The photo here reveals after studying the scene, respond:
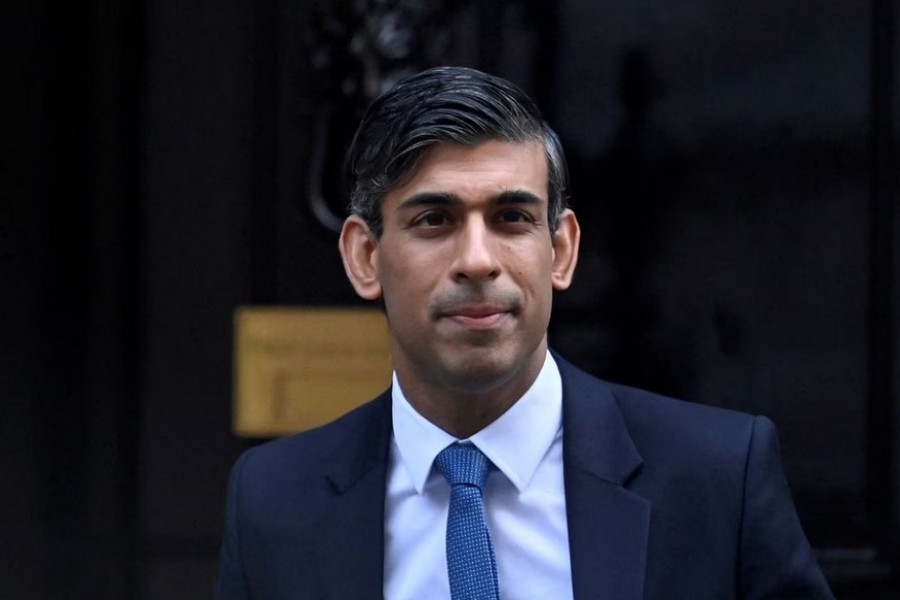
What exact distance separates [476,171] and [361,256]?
0.30 m

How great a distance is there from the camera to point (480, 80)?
6.86 feet

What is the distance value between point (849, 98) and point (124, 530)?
5.90 feet

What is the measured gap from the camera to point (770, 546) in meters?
2.04

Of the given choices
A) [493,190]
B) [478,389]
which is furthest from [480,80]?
[478,389]

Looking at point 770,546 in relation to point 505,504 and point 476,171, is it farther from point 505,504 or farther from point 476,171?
point 476,171

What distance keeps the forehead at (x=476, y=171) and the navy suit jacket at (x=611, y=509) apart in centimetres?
36

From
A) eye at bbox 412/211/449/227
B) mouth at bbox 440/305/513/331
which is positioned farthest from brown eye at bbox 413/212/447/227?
mouth at bbox 440/305/513/331

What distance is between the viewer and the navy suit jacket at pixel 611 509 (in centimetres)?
204

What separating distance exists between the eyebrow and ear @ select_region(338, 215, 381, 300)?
0.18 m

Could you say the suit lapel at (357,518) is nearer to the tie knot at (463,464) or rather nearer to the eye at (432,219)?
the tie knot at (463,464)

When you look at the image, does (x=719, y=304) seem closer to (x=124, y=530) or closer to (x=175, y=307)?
(x=175, y=307)

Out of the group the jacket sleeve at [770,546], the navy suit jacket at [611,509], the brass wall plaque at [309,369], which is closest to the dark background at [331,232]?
the brass wall plaque at [309,369]

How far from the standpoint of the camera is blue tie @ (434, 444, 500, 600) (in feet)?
6.67

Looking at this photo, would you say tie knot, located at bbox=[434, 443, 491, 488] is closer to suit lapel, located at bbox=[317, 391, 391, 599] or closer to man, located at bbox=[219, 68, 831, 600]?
man, located at bbox=[219, 68, 831, 600]
